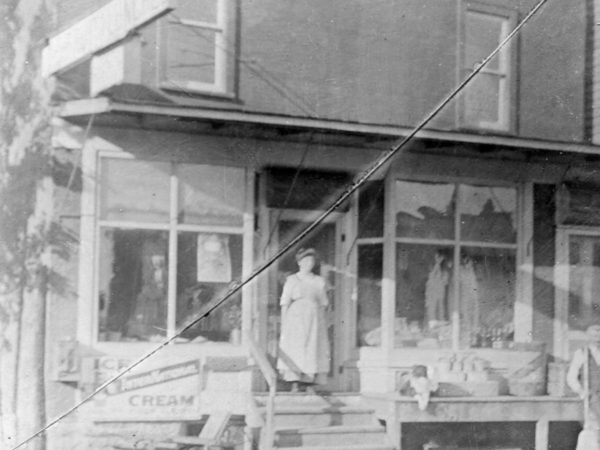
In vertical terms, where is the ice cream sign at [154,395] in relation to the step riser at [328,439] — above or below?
above

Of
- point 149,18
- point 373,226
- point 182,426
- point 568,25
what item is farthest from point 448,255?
point 149,18

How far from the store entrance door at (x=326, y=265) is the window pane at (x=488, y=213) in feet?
3.09

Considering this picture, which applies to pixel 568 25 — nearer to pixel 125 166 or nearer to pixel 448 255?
pixel 448 255

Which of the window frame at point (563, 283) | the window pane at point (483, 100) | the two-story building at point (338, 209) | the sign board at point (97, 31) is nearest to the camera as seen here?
the sign board at point (97, 31)

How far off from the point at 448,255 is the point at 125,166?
212cm

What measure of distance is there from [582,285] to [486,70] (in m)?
1.57

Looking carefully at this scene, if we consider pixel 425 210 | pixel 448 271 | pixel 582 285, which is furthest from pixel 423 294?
pixel 582 285

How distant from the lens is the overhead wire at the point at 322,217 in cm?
428

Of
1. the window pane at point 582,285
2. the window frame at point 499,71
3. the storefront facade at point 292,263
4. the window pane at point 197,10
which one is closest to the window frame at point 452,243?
the storefront facade at point 292,263

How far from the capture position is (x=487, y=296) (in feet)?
17.3

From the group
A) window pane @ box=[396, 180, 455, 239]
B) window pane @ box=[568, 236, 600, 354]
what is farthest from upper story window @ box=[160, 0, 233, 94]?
window pane @ box=[568, 236, 600, 354]

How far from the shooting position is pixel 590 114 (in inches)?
206

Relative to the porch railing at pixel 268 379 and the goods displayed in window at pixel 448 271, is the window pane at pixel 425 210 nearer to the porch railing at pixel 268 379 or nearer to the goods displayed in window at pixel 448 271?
the goods displayed in window at pixel 448 271

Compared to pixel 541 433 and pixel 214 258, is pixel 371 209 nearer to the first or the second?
pixel 214 258
